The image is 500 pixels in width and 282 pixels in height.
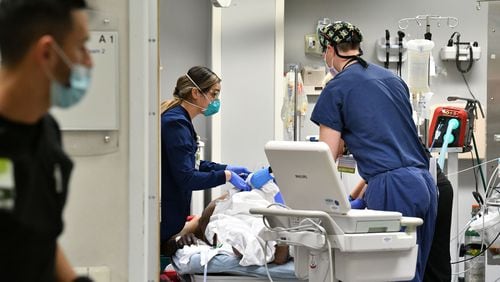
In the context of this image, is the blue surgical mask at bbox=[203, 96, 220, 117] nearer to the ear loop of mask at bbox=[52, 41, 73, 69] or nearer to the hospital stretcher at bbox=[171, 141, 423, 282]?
the hospital stretcher at bbox=[171, 141, 423, 282]

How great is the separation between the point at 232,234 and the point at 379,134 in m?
0.98

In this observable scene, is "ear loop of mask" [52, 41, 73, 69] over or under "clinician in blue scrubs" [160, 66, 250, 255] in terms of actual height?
over

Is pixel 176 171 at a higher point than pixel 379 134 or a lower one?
lower

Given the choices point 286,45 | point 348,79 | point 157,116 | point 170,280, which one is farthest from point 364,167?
point 286,45

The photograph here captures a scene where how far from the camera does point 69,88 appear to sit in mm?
819

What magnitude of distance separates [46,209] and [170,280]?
2.72m

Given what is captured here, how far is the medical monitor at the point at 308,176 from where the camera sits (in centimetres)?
238

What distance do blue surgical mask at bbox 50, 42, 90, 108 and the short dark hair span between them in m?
0.03

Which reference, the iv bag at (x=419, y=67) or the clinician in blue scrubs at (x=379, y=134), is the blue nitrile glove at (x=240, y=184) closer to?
the clinician in blue scrubs at (x=379, y=134)

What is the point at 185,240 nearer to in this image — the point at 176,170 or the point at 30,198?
the point at 176,170

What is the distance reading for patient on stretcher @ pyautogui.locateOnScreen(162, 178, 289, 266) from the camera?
3250mm

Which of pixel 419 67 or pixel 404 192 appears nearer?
pixel 404 192

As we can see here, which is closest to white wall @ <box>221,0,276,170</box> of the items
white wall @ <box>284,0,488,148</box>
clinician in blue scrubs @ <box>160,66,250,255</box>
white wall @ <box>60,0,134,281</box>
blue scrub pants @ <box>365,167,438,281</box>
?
white wall @ <box>284,0,488,148</box>

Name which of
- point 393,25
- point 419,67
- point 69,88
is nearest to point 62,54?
point 69,88
